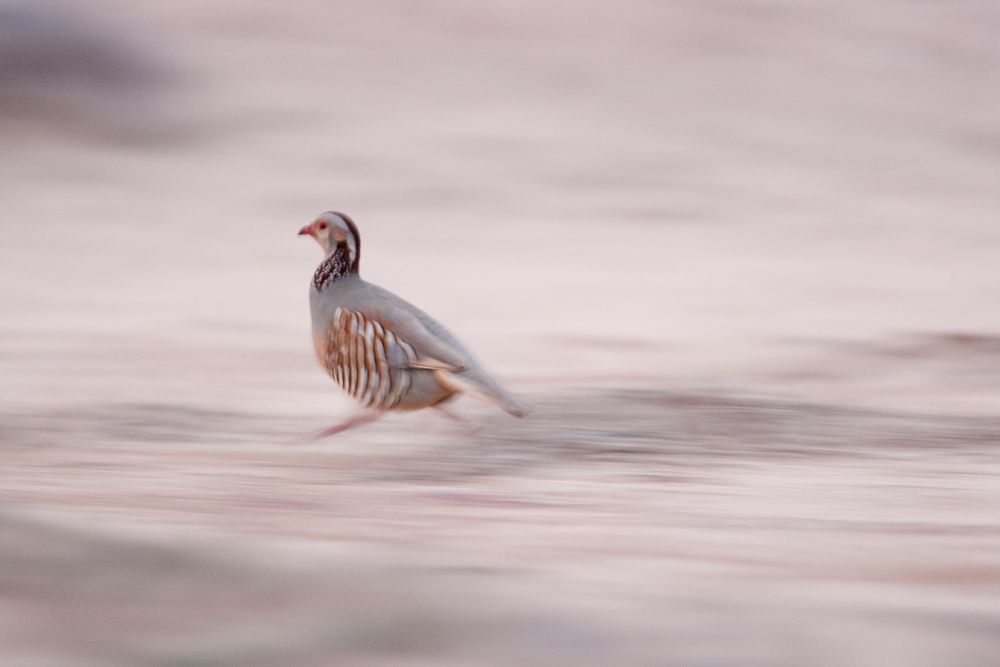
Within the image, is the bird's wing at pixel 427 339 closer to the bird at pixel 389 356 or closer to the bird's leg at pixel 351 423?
the bird at pixel 389 356

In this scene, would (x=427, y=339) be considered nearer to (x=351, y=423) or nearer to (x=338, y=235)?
(x=351, y=423)

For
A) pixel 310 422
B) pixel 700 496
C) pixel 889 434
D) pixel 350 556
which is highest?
pixel 310 422

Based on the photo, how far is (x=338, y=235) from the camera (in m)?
5.45

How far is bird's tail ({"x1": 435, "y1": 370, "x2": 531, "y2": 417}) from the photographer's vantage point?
4.96 meters

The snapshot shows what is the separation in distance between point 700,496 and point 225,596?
1.94 meters

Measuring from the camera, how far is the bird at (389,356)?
5.02 meters

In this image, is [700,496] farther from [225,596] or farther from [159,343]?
[159,343]

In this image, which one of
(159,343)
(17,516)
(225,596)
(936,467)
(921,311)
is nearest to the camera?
(225,596)

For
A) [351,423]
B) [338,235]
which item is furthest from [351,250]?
[351,423]

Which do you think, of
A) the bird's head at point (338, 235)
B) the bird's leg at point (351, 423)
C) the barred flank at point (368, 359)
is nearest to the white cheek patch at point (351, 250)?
the bird's head at point (338, 235)

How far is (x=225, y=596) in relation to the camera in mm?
2691

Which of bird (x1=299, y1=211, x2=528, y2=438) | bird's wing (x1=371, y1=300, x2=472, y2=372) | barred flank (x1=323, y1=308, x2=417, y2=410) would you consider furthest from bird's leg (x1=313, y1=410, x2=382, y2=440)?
bird's wing (x1=371, y1=300, x2=472, y2=372)

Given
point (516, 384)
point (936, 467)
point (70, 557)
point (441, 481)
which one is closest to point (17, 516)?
point (70, 557)

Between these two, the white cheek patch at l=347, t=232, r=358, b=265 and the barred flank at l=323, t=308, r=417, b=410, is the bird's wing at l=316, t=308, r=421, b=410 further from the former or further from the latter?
the white cheek patch at l=347, t=232, r=358, b=265
